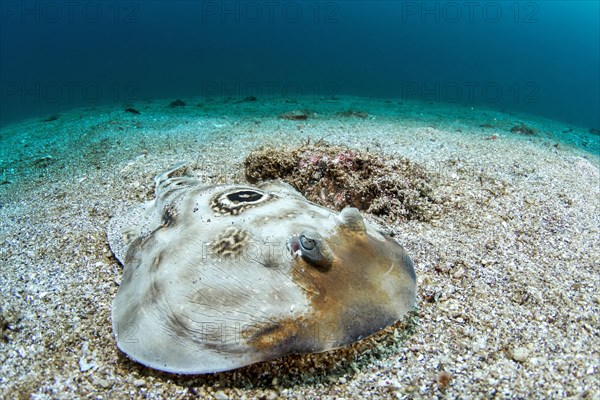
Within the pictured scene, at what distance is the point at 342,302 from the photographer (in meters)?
2.29

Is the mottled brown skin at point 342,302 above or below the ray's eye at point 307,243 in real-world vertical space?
below

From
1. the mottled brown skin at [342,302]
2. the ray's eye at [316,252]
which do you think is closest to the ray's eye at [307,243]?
the ray's eye at [316,252]

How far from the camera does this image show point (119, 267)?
12.5 ft

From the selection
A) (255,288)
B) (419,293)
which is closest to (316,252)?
(255,288)

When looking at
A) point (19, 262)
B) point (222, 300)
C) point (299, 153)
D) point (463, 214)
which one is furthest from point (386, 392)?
point (19, 262)

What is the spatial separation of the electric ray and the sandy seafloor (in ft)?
1.30

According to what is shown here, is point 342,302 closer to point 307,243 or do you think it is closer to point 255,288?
point 307,243

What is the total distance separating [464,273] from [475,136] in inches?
297

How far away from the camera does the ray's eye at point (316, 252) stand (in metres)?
2.47

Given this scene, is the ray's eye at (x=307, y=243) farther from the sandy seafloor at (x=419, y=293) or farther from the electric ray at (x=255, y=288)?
the sandy seafloor at (x=419, y=293)

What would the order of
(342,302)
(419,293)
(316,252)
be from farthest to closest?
(419,293) → (316,252) → (342,302)

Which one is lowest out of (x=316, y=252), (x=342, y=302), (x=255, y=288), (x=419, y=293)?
(x=419, y=293)

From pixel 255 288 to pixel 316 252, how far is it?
508 millimetres

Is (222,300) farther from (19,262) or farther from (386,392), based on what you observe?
(19,262)
